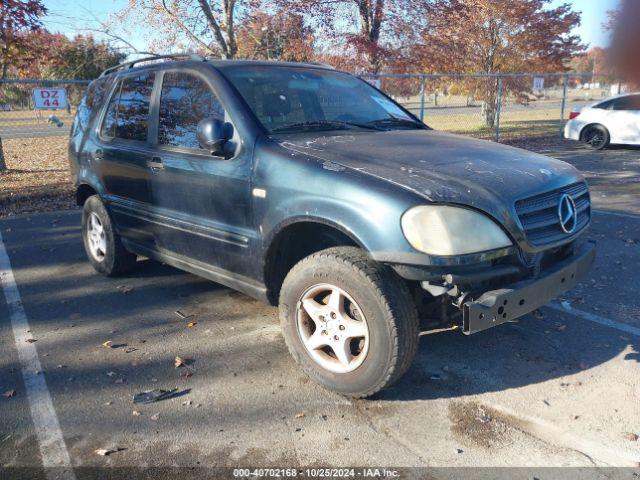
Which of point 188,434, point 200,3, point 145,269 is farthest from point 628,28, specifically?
point 200,3

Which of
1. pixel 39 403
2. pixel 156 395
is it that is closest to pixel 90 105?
pixel 39 403

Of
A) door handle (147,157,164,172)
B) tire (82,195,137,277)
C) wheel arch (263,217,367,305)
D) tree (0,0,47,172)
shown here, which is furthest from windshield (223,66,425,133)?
tree (0,0,47,172)

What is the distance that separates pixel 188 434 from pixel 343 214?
1.41 metres

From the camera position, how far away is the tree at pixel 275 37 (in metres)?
12.9

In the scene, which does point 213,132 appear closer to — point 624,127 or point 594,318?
point 594,318

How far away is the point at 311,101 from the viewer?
4.12 meters

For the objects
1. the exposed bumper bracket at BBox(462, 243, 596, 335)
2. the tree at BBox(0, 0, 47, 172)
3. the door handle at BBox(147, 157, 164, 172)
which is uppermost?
the tree at BBox(0, 0, 47, 172)

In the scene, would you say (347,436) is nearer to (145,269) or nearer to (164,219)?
(164,219)

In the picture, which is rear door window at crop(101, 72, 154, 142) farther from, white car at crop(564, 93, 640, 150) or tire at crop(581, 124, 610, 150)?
tire at crop(581, 124, 610, 150)

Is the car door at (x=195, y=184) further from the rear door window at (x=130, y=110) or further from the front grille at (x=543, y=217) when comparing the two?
the front grille at (x=543, y=217)

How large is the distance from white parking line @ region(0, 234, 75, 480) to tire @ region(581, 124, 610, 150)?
44.3 ft

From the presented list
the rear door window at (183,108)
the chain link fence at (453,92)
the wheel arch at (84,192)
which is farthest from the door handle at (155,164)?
the chain link fence at (453,92)

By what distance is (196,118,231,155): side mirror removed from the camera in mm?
3412

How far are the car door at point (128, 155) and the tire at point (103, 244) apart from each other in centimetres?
14
